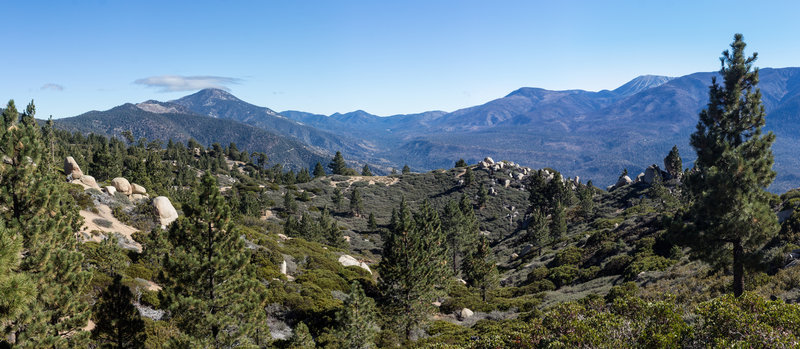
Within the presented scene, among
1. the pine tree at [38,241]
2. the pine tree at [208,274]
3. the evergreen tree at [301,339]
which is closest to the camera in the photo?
the pine tree at [38,241]

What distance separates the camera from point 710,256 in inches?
733

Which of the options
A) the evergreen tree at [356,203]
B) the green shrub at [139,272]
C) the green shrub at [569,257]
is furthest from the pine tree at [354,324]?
the evergreen tree at [356,203]

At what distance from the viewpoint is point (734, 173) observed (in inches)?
671

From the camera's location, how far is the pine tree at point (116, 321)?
16859mm

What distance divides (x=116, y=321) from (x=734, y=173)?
28.9 m

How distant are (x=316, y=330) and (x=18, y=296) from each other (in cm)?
2069

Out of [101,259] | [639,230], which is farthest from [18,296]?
[639,230]

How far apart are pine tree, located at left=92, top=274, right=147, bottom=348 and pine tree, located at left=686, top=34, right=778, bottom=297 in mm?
27428

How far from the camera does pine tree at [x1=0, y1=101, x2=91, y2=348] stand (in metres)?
13.4

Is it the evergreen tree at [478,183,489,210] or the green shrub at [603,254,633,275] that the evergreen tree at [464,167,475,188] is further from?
the green shrub at [603,254,633,275]

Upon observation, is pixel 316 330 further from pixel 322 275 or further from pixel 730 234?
pixel 730 234

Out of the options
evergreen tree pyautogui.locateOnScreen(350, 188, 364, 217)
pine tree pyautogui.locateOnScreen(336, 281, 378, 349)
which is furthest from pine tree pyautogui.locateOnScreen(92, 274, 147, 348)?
evergreen tree pyautogui.locateOnScreen(350, 188, 364, 217)

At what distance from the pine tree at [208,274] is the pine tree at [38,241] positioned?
3351 mm

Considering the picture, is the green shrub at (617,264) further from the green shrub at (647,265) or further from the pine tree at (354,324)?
the pine tree at (354,324)
